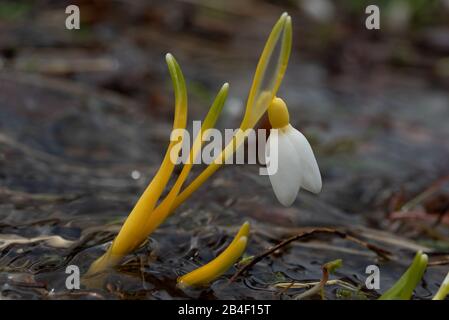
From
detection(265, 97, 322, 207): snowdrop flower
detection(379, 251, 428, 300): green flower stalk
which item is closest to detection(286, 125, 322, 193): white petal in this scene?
detection(265, 97, 322, 207): snowdrop flower

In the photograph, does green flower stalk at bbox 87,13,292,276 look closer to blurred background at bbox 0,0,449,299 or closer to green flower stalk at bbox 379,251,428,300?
blurred background at bbox 0,0,449,299

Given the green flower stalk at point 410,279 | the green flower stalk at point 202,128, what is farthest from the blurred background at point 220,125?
the green flower stalk at point 410,279

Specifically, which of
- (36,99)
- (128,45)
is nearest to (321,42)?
(128,45)

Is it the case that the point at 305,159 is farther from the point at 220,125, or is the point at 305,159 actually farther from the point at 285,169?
the point at 220,125

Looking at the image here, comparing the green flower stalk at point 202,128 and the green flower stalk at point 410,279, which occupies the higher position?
the green flower stalk at point 202,128

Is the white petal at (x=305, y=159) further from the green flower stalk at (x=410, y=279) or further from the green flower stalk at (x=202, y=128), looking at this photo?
the green flower stalk at (x=410, y=279)
